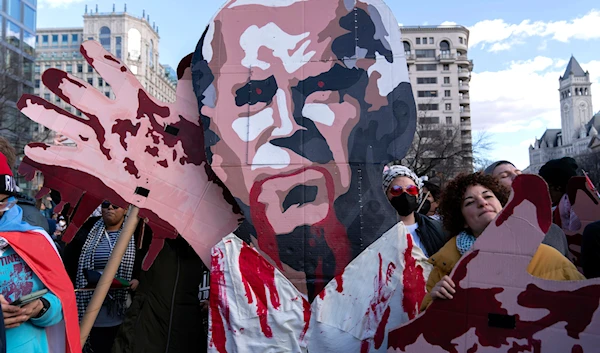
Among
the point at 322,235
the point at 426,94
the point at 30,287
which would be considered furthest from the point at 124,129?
the point at 426,94

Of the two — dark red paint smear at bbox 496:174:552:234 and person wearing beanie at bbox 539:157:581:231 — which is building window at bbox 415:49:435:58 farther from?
dark red paint smear at bbox 496:174:552:234

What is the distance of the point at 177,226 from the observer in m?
2.77

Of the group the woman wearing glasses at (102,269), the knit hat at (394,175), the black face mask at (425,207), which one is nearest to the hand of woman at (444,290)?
the knit hat at (394,175)

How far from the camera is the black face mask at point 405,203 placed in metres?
3.04

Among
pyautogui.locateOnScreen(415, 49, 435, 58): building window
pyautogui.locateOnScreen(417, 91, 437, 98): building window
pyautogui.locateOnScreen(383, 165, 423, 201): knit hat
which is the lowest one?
pyautogui.locateOnScreen(383, 165, 423, 201): knit hat

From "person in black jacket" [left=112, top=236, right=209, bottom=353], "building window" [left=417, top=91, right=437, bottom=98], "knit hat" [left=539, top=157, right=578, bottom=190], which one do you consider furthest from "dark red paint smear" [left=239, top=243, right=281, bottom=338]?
"building window" [left=417, top=91, right=437, bottom=98]

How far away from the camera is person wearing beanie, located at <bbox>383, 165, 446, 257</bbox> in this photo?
3.03 meters

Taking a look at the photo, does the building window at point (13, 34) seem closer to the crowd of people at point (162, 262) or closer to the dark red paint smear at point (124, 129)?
the crowd of people at point (162, 262)

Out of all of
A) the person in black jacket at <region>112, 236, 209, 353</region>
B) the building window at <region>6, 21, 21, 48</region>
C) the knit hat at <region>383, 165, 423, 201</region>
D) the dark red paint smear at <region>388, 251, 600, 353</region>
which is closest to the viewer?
the dark red paint smear at <region>388, 251, 600, 353</region>

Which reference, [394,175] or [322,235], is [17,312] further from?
[394,175]

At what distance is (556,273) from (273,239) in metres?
1.39

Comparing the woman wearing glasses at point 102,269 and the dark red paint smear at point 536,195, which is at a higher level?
the dark red paint smear at point 536,195

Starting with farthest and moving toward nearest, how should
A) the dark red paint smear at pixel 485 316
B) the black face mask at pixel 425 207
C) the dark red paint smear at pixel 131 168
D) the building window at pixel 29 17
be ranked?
1. the building window at pixel 29 17
2. the black face mask at pixel 425 207
3. the dark red paint smear at pixel 131 168
4. the dark red paint smear at pixel 485 316

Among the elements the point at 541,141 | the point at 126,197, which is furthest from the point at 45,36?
the point at 541,141
